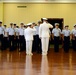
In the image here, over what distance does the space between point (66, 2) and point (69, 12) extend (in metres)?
0.77

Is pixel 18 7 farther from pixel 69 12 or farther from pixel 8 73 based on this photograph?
pixel 8 73

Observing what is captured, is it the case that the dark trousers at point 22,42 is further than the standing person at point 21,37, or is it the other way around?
the dark trousers at point 22,42

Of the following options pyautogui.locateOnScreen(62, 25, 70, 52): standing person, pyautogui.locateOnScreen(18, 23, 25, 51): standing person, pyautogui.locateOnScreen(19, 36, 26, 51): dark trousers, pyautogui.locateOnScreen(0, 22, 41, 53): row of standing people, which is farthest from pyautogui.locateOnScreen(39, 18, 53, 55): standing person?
pyautogui.locateOnScreen(19, 36, 26, 51): dark trousers

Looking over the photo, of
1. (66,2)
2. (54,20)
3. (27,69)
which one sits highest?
(66,2)

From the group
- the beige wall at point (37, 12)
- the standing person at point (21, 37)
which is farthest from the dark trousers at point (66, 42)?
the beige wall at point (37, 12)

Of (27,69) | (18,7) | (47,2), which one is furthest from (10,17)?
(27,69)

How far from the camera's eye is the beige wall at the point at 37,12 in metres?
19.9

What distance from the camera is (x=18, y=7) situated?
20.1m

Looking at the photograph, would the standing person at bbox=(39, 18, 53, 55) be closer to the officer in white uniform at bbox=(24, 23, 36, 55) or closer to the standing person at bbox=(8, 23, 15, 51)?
the officer in white uniform at bbox=(24, 23, 36, 55)

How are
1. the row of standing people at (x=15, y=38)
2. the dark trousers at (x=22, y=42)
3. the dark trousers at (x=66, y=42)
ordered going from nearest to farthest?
the row of standing people at (x=15, y=38) < the dark trousers at (x=66, y=42) < the dark trousers at (x=22, y=42)

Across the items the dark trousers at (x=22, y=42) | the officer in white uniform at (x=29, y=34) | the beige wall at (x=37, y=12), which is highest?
the beige wall at (x=37, y=12)

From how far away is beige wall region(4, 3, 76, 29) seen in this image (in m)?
19.9

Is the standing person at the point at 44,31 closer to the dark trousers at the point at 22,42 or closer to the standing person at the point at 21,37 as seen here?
the standing person at the point at 21,37

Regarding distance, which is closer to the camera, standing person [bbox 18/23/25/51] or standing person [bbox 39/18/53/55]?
standing person [bbox 39/18/53/55]
